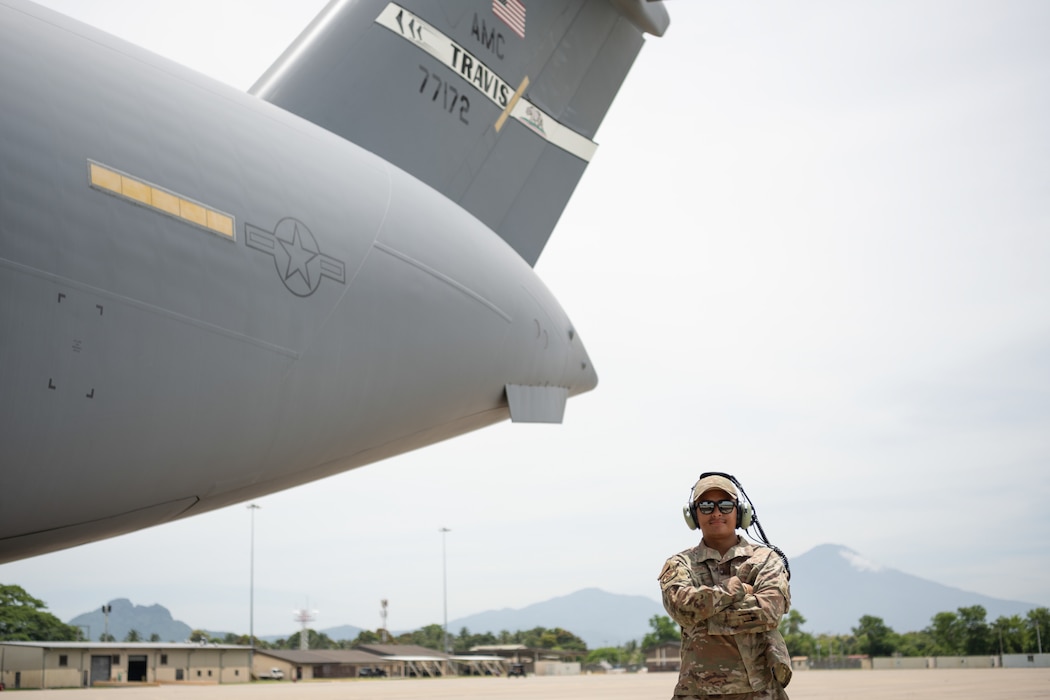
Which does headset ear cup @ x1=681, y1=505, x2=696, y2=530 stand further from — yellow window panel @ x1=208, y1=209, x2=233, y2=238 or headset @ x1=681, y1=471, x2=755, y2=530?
yellow window panel @ x1=208, y1=209, x2=233, y2=238

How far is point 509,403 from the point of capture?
6.89 metres

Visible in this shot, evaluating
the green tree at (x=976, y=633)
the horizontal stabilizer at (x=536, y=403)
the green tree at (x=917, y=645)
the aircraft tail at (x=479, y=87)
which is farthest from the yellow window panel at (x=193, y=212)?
the green tree at (x=917, y=645)

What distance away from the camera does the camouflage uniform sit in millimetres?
2697

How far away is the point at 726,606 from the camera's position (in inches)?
106

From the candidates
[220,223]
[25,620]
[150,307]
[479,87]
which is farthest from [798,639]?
[150,307]

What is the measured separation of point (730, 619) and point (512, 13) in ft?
22.3

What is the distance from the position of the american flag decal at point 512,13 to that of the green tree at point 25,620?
35.4m

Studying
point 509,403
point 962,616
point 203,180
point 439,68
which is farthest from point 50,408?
point 962,616

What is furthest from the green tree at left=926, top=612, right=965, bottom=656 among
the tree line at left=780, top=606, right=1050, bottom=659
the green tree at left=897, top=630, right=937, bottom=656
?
the green tree at left=897, top=630, right=937, bottom=656

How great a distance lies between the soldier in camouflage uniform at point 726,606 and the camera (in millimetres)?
2701

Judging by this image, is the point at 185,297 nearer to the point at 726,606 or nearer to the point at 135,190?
the point at 135,190

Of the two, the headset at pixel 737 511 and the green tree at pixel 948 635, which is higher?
the headset at pixel 737 511

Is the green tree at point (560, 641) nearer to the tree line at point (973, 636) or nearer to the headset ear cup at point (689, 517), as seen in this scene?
the tree line at point (973, 636)

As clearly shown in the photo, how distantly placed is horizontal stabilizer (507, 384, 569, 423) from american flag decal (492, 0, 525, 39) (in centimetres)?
329
